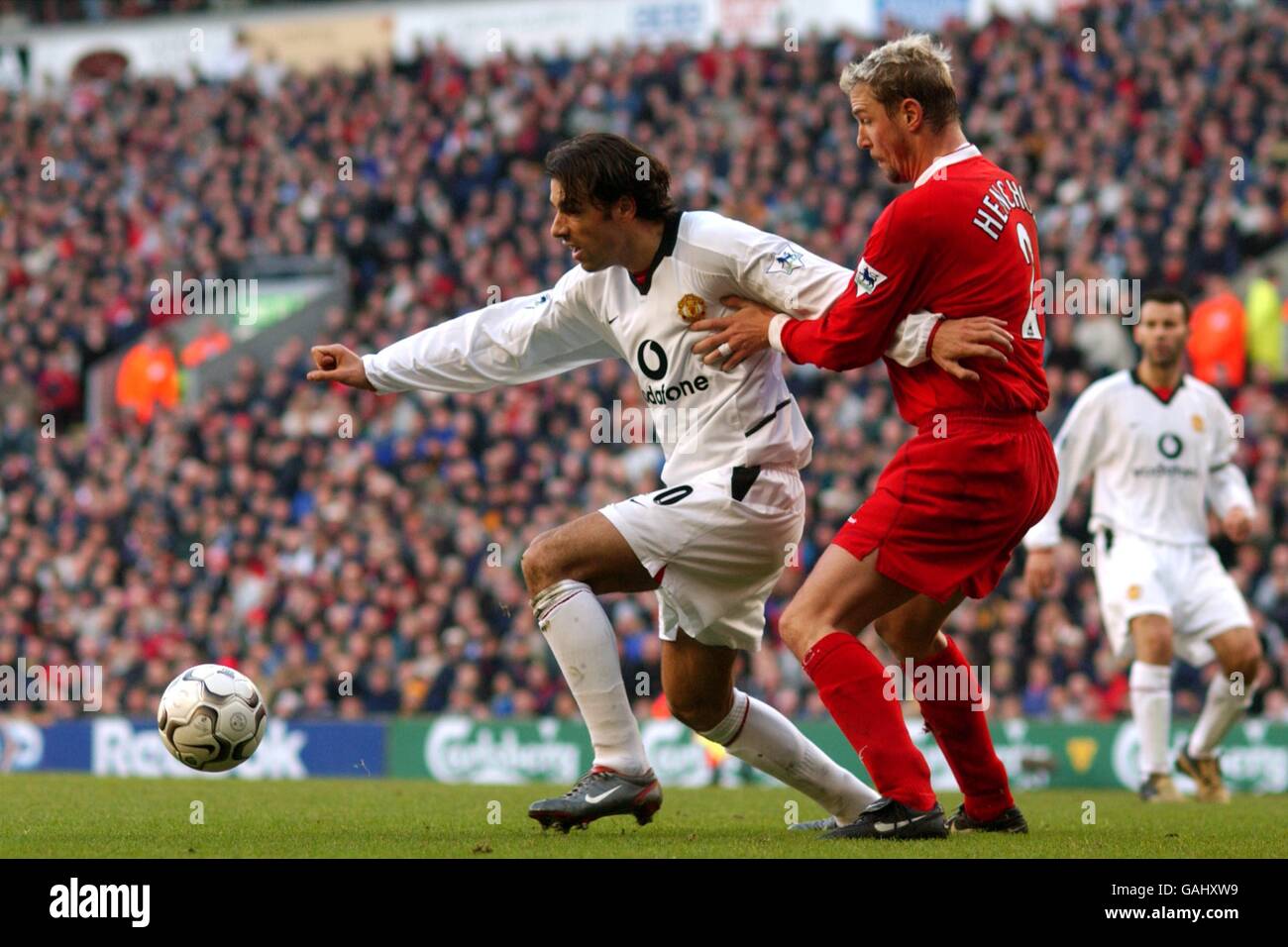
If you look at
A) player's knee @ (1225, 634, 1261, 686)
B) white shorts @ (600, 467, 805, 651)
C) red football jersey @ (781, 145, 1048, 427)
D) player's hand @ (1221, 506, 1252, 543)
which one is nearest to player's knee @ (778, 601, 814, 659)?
white shorts @ (600, 467, 805, 651)

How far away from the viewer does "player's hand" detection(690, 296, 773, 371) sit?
6.71m

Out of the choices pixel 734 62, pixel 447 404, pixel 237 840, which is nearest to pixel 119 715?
pixel 447 404

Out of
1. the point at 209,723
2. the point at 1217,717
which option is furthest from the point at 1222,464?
the point at 209,723

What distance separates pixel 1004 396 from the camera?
6363mm

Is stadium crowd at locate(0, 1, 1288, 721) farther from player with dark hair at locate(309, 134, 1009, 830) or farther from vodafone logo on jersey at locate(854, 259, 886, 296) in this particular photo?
vodafone logo on jersey at locate(854, 259, 886, 296)

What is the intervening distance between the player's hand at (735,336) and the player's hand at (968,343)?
69cm

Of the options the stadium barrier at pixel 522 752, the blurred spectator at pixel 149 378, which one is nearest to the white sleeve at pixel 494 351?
the stadium barrier at pixel 522 752

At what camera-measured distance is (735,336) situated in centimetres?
671

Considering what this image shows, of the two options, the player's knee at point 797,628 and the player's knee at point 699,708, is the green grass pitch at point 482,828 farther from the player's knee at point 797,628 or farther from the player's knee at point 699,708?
the player's knee at point 797,628

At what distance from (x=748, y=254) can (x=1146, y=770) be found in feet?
16.5

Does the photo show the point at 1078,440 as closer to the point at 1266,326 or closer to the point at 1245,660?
the point at 1245,660

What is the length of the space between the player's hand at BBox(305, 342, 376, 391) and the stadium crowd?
8.62 meters

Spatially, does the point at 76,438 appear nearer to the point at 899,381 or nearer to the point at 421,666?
Result: the point at 421,666

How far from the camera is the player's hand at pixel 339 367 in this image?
24.7 feet
